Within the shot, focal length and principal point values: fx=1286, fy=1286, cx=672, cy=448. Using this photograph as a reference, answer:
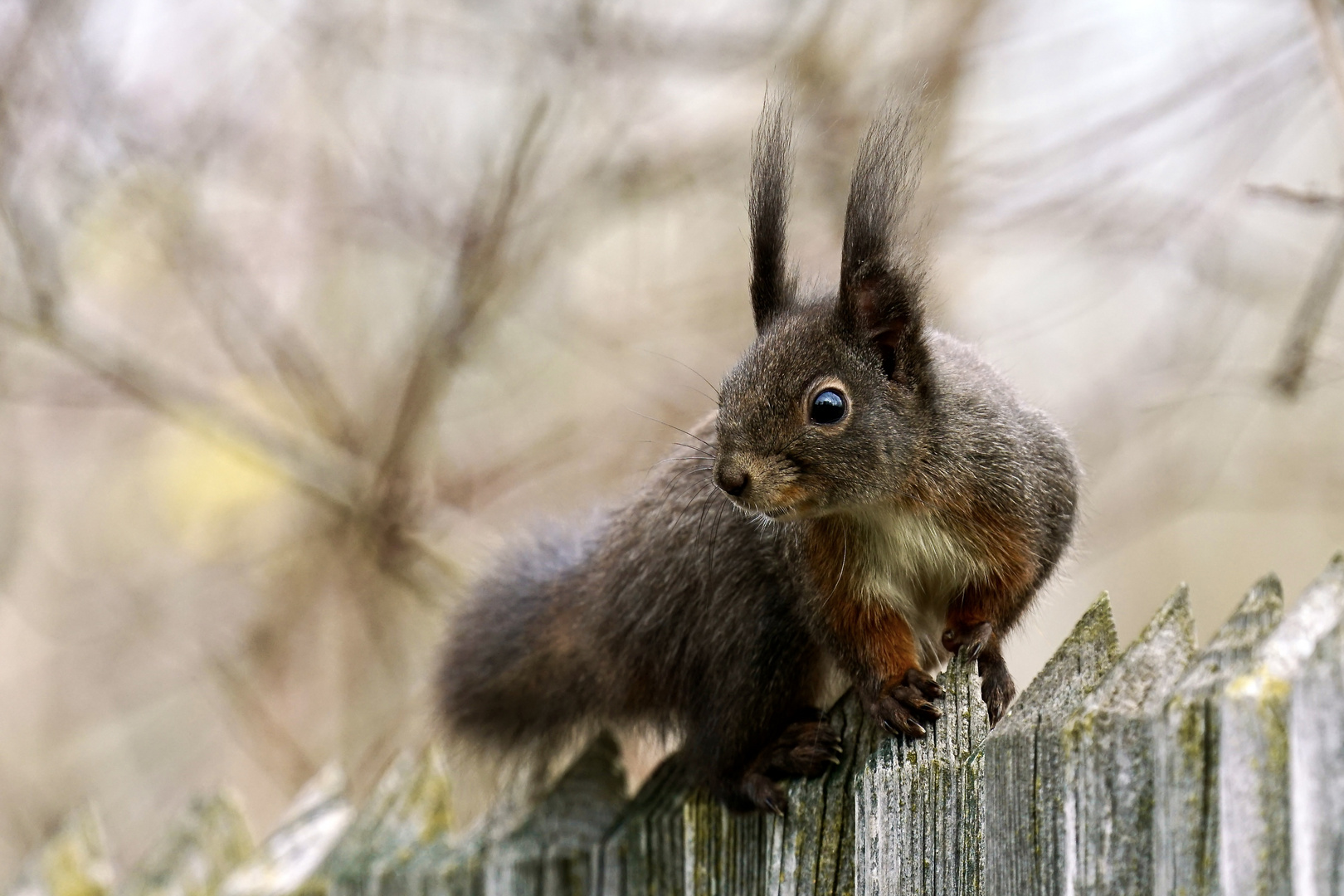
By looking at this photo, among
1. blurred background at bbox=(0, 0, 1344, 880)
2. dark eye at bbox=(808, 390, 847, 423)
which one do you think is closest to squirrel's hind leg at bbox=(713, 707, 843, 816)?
dark eye at bbox=(808, 390, 847, 423)

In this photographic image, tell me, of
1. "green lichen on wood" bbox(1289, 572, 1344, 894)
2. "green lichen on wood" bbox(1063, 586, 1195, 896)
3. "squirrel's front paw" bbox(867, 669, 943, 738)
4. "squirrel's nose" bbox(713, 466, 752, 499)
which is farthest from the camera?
"squirrel's nose" bbox(713, 466, 752, 499)

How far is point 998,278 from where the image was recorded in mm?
4172

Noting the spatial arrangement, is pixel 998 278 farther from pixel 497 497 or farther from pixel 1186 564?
pixel 1186 564

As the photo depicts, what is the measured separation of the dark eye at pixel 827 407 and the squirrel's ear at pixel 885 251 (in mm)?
93

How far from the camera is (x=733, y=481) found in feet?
5.28

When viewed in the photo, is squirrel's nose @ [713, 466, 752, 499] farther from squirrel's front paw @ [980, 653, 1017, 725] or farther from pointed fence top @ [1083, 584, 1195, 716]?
pointed fence top @ [1083, 584, 1195, 716]

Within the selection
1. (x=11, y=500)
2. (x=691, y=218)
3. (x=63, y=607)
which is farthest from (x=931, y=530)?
(x=63, y=607)

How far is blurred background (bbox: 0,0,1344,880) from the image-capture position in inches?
122

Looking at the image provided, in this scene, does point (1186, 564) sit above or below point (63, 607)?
above

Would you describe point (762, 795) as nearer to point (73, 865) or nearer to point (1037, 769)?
point (1037, 769)

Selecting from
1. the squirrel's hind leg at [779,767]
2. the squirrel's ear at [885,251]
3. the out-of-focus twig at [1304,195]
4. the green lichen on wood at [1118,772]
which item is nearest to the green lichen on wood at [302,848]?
the squirrel's hind leg at [779,767]

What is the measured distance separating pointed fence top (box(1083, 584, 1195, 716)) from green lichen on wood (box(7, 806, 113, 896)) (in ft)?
5.86

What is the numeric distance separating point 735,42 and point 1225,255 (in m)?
1.36

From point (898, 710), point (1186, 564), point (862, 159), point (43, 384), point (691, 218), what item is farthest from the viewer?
point (1186, 564)
